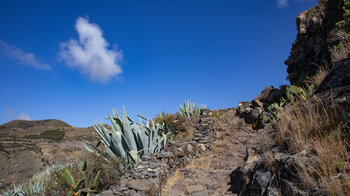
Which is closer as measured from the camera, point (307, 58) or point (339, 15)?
point (339, 15)

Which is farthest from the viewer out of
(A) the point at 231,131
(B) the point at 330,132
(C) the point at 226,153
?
(A) the point at 231,131

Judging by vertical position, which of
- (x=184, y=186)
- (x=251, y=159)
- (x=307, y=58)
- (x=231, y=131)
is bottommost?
(x=184, y=186)

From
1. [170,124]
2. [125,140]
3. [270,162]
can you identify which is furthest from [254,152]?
[170,124]

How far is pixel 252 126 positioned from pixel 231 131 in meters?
0.98

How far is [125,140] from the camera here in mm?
4844

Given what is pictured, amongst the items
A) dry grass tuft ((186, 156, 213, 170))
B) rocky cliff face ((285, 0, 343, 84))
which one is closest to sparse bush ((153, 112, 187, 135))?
dry grass tuft ((186, 156, 213, 170))

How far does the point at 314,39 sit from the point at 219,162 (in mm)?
6929

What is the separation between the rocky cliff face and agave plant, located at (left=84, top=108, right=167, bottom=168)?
6.43m

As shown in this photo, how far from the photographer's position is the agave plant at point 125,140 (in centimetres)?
478

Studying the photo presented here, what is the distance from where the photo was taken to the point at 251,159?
12.1 ft

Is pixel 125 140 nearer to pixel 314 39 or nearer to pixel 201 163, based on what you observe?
pixel 201 163

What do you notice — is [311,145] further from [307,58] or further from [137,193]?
[307,58]

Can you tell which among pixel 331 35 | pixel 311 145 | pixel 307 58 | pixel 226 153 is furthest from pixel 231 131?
pixel 311 145

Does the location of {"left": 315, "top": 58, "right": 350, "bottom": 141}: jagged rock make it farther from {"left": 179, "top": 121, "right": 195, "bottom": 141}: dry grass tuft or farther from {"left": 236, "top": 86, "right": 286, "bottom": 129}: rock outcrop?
{"left": 179, "top": 121, "right": 195, "bottom": 141}: dry grass tuft
